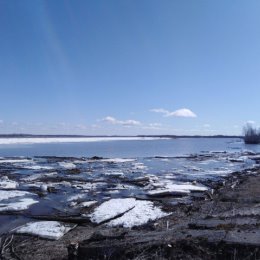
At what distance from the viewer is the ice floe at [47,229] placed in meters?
10.9

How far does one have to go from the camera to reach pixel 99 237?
29.5 ft

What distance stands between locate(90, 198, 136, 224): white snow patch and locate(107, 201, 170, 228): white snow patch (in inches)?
13.9

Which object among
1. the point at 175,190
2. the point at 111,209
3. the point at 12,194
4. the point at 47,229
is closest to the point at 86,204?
the point at 111,209

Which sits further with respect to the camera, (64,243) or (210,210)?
(210,210)

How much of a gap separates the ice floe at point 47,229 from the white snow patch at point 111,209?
127cm

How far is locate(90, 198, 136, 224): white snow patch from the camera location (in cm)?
1313

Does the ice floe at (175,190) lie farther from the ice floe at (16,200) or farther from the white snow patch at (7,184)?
the white snow patch at (7,184)

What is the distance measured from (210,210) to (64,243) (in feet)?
21.3

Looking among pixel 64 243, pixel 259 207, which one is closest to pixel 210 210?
pixel 259 207

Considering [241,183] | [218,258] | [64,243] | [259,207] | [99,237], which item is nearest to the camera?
[218,258]

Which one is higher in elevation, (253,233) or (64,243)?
(253,233)

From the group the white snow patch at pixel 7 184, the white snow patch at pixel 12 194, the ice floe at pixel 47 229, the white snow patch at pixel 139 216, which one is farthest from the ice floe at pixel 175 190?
the white snow patch at pixel 7 184

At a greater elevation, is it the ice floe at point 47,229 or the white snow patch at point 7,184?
the white snow patch at point 7,184

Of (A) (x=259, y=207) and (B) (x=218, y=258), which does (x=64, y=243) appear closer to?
(B) (x=218, y=258)
